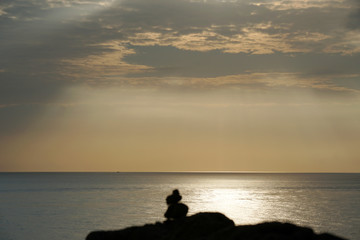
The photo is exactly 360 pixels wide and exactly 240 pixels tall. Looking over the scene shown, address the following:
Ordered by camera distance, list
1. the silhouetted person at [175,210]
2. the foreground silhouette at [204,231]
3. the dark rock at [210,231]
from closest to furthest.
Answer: the dark rock at [210,231]
the foreground silhouette at [204,231]
the silhouetted person at [175,210]

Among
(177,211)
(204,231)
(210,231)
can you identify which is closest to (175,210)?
(177,211)

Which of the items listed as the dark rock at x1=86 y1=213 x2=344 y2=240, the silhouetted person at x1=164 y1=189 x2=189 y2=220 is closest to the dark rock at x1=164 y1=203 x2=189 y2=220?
the silhouetted person at x1=164 y1=189 x2=189 y2=220

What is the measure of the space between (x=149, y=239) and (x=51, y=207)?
83622 millimetres

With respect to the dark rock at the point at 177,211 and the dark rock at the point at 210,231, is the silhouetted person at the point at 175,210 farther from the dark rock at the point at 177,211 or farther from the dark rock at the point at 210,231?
the dark rock at the point at 210,231

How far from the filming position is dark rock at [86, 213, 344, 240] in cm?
3500

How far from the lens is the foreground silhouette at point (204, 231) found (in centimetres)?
3512

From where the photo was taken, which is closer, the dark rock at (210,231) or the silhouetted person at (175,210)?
the dark rock at (210,231)

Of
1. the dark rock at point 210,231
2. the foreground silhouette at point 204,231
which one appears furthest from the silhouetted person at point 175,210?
the dark rock at point 210,231

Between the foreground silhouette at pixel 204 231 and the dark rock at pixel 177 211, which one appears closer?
the foreground silhouette at pixel 204 231

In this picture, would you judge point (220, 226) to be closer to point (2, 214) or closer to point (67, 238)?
point (67, 238)

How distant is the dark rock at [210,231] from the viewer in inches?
1378

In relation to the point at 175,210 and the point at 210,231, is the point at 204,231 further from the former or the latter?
the point at 175,210

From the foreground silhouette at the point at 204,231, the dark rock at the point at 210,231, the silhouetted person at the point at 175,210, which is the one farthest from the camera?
the silhouetted person at the point at 175,210

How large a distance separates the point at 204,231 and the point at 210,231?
2.06ft
